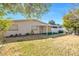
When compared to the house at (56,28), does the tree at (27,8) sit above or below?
above

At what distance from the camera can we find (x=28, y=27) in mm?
4602

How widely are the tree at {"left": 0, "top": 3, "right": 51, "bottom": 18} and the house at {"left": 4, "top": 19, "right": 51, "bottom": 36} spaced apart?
0.40 feet

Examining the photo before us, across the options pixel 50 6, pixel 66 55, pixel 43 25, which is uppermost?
pixel 50 6

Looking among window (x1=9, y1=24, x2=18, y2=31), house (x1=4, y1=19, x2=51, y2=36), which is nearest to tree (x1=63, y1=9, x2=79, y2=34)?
house (x1=4, y1=19, x2=51, y2=36)

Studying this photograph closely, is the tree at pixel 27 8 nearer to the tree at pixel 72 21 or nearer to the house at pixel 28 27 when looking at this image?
the house at pixel 28 27

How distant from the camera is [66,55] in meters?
4.50

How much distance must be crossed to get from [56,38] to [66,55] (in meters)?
0.35

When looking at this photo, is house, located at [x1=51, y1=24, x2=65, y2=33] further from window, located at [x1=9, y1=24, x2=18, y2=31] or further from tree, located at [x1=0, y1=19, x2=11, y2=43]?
tree, located at [x1=0, y1=19, x2=11, y2=43]

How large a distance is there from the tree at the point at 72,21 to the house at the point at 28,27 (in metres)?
0.31

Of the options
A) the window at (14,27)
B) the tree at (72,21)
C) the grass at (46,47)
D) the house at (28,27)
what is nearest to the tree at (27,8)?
the house at (28,27)

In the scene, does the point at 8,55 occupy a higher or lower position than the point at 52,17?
lower

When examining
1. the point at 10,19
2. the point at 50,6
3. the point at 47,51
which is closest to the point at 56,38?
the point at 47,51

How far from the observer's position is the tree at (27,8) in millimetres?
4555

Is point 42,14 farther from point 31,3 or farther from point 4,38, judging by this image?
point 4,38
